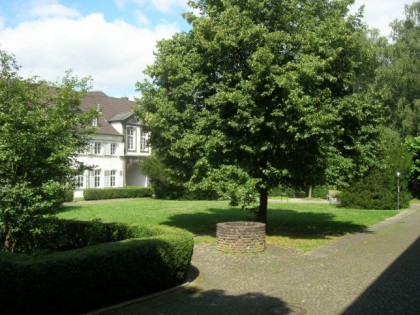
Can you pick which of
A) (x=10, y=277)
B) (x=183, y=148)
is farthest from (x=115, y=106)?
(x=10, y=277)

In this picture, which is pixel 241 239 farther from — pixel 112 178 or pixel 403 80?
pixel 112 178

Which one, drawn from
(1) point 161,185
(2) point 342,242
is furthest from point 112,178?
(2) point 342,242

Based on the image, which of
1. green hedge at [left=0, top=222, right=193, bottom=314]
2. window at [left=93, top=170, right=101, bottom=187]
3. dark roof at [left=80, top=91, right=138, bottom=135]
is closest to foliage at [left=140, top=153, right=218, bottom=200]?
window at [left=93, top=170, right=101, bottom=187]

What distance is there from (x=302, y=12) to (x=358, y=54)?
86.4 inches

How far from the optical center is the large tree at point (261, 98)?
11617mm

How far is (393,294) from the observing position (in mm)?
7691

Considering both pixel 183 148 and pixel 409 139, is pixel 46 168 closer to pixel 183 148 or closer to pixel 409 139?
pixel 183 148

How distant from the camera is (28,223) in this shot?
8.48 m

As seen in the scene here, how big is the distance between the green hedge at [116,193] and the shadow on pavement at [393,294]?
29.8 metres

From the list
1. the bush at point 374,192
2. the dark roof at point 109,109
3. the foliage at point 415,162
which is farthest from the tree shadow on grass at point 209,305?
the dark roof at point 109,109

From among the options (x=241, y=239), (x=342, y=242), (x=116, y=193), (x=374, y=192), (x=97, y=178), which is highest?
(x=97, y=178)

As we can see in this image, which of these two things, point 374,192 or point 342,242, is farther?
point 374,192

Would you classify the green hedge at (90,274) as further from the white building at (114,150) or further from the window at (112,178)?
the window at (112,178)

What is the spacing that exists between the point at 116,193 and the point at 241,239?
28.2 meters
